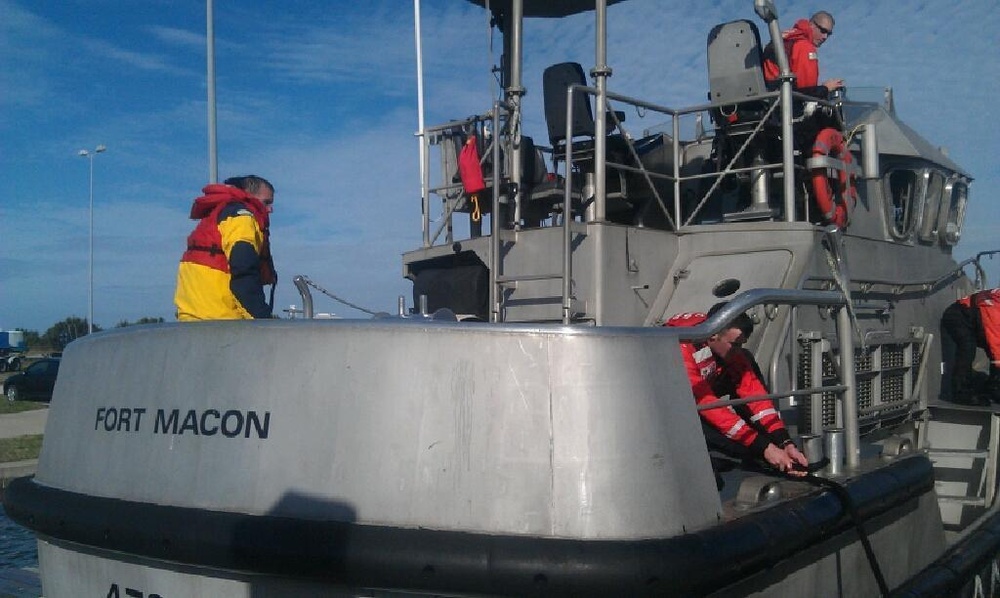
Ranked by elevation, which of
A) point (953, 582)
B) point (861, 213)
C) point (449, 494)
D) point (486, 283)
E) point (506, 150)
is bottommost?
point (953, 582)

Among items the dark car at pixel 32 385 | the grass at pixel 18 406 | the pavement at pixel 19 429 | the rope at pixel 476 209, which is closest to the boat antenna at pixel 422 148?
the rope at pixel 476 209

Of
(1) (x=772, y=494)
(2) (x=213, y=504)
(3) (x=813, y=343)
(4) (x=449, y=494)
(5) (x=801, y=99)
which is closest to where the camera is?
(4) (x=449, y=494)

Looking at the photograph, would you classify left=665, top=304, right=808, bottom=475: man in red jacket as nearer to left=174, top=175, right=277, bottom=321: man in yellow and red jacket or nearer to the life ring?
left=174, top=175, right=277, bottom=321: man in yellow and red jacket

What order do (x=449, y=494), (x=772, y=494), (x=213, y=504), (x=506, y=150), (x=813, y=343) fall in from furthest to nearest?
(x=506, y=150)
(x=813, y=343)
(x=772, y=494)
(x=213, y=504)
(x=449, y=494)

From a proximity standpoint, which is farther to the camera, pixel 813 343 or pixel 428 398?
pixel 813 343

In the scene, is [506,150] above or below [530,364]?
above

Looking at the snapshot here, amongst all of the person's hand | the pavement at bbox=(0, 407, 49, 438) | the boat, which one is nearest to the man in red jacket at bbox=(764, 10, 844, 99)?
the boat

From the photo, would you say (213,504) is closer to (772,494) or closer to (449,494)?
(449,494)

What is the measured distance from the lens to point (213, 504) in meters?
2.73

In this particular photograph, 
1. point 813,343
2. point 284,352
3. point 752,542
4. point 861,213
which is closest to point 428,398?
point 284,352

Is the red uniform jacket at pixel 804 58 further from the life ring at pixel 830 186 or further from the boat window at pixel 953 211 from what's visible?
the boat window at pixel 953 211

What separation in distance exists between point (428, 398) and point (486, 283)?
269cm

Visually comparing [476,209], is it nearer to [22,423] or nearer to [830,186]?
[830,186]

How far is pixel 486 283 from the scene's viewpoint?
5266 mm
